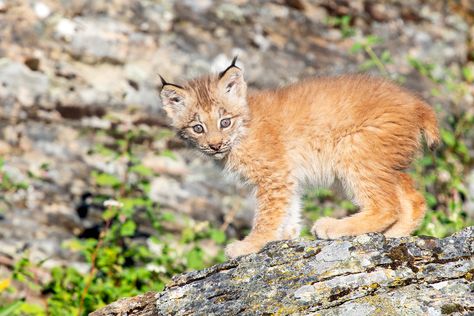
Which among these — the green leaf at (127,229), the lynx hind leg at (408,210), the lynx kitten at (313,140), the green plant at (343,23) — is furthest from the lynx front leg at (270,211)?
the green plant at (343,23)

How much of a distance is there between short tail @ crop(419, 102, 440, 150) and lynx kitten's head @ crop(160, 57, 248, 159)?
1.54m

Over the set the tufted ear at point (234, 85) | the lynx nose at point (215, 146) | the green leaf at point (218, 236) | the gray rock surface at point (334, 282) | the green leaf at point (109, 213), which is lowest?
the gray rock surface at point (334, 282)

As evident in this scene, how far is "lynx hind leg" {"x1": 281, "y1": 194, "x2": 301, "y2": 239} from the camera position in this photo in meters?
5.74

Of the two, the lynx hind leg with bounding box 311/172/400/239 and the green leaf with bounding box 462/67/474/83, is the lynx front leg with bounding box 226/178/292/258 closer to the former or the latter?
the lynx hind leg with bounding box 311/172/400/239

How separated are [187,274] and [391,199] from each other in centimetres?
179

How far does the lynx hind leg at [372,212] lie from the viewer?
5.19m

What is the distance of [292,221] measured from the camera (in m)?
5.83

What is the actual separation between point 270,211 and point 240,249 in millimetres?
540

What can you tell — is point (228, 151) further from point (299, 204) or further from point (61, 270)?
point (61, 270)

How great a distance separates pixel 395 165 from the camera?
5.35 meters

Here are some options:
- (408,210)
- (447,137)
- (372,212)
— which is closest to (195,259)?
(372,212)

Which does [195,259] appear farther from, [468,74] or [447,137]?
[468,74]

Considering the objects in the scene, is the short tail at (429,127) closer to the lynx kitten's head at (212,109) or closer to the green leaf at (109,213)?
the lynx kitten's head at (212,109)

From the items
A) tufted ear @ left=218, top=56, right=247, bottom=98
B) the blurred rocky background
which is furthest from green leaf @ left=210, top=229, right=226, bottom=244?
tufted ear @ left=218, top=56, right=247, bottom=98
